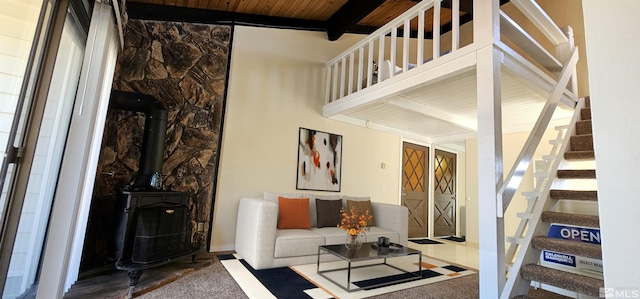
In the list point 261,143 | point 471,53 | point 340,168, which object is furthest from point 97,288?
point 471,53

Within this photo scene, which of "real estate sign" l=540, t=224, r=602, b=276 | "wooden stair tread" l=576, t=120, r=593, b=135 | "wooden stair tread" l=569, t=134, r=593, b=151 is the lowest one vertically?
"real estate sign" l=540, t=224, r=602, b=276

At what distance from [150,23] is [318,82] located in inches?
102

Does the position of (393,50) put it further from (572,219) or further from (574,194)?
(572,219)

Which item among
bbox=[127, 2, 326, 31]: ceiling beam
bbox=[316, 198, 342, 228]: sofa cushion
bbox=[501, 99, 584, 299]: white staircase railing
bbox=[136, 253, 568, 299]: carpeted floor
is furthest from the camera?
bbox=[316, 198, 342, 228]: sofa cushion

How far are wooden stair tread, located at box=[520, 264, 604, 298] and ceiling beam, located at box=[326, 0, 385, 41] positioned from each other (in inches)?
141

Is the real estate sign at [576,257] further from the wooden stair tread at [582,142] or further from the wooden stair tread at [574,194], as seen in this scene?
the wooden stair tread at [582,142]

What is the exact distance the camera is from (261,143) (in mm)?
4219

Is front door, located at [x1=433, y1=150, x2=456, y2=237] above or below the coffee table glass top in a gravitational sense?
above

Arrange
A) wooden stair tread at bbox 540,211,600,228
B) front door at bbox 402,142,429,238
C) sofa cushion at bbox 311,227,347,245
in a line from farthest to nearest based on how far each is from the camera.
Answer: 1. front door at bbox 402,142,429,238
2. sofa cushion at bbox 311,227,347,245
3. wooden stair tread at bbox 540,211,600,228

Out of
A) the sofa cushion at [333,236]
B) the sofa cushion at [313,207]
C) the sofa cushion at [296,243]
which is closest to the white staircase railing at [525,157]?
the sofa cushion at [333,236]

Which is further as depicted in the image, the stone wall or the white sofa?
the stone wall

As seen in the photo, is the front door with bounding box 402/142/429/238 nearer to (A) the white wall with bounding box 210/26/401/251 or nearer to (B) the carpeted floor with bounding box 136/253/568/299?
(A) the white wall with bounding box 210/26/401/251

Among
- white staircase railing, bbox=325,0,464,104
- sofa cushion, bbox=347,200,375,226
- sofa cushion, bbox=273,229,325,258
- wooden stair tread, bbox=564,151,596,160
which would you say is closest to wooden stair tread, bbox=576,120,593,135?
wooden stair tread, bbox=564,151,596,160

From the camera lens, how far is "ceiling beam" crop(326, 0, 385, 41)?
4090 millimetres
